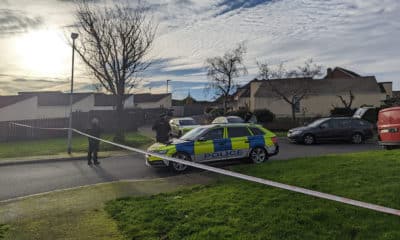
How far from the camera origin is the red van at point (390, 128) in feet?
36.7

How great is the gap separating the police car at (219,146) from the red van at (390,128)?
131 inches

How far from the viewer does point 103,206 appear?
6.89m

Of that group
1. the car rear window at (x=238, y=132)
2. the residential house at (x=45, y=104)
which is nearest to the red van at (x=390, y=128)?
the car rear window at (x=238, y=132)

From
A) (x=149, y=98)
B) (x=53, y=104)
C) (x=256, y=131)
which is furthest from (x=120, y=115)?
(x=149, y=98)

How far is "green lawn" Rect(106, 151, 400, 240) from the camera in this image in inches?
182

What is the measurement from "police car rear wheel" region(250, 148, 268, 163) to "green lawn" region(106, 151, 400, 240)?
3.94 m

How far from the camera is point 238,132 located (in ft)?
39.2

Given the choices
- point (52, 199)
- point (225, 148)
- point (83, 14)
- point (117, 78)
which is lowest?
point (52, 199)

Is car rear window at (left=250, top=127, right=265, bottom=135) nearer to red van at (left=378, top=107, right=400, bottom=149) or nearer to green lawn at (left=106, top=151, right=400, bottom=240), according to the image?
red van at (left=378, top=107, right=400, bottom=149)

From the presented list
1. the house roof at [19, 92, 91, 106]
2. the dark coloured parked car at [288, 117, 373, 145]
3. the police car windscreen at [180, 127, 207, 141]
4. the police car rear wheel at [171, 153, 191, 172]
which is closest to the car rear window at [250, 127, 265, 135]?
the police car windscreen at [180, 127, 207, 141]

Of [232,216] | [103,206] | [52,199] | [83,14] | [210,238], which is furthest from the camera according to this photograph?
[83,14]

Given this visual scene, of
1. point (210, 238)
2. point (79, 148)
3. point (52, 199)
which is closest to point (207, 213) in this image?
point (210, 238)

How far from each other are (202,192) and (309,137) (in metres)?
13.9

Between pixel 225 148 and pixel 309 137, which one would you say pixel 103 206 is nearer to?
pixel 225 148
